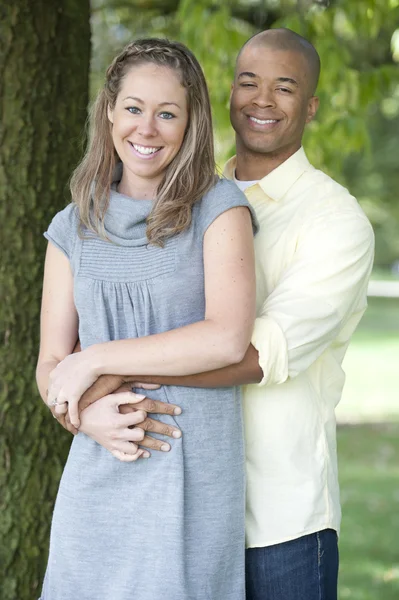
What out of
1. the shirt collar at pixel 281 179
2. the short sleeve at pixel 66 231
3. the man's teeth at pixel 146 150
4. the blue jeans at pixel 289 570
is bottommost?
the blue jeans at pixel 289 570

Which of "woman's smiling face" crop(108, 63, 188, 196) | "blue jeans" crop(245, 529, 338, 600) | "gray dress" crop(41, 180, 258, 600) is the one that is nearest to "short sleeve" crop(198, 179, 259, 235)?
"gray dress" crop(41, 180, 258, 600)

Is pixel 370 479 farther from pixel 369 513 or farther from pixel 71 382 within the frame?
pixel 71 382

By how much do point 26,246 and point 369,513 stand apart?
4.98 meters

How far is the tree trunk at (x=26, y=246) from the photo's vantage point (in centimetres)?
335

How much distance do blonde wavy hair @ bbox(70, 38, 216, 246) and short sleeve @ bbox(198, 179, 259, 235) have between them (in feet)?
0.08

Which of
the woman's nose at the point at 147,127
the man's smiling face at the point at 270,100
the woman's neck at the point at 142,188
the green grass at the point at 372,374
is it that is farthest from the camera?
the green grass at the point at 372,374

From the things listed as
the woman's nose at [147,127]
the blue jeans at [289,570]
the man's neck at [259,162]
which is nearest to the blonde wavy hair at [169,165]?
the woman's nose at [147,127]

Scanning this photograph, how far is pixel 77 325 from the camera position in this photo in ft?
8.79

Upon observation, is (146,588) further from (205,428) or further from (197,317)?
(197,317)

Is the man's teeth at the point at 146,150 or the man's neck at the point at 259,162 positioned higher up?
the man's neck at the point at 259,162

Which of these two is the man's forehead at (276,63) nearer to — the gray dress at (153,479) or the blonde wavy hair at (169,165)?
the blonde wavy hair at (169,165)

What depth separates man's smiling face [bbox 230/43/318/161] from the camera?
9.73 feet

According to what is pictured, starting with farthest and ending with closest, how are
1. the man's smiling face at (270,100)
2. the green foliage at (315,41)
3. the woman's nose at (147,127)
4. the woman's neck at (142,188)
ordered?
the green foliage at (315,41)
the man's smiling face at (270,100)
the woman's neck at (142,188)
the woman's nose at (147,127)

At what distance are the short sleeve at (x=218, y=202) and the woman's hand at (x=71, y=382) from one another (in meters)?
0.46
